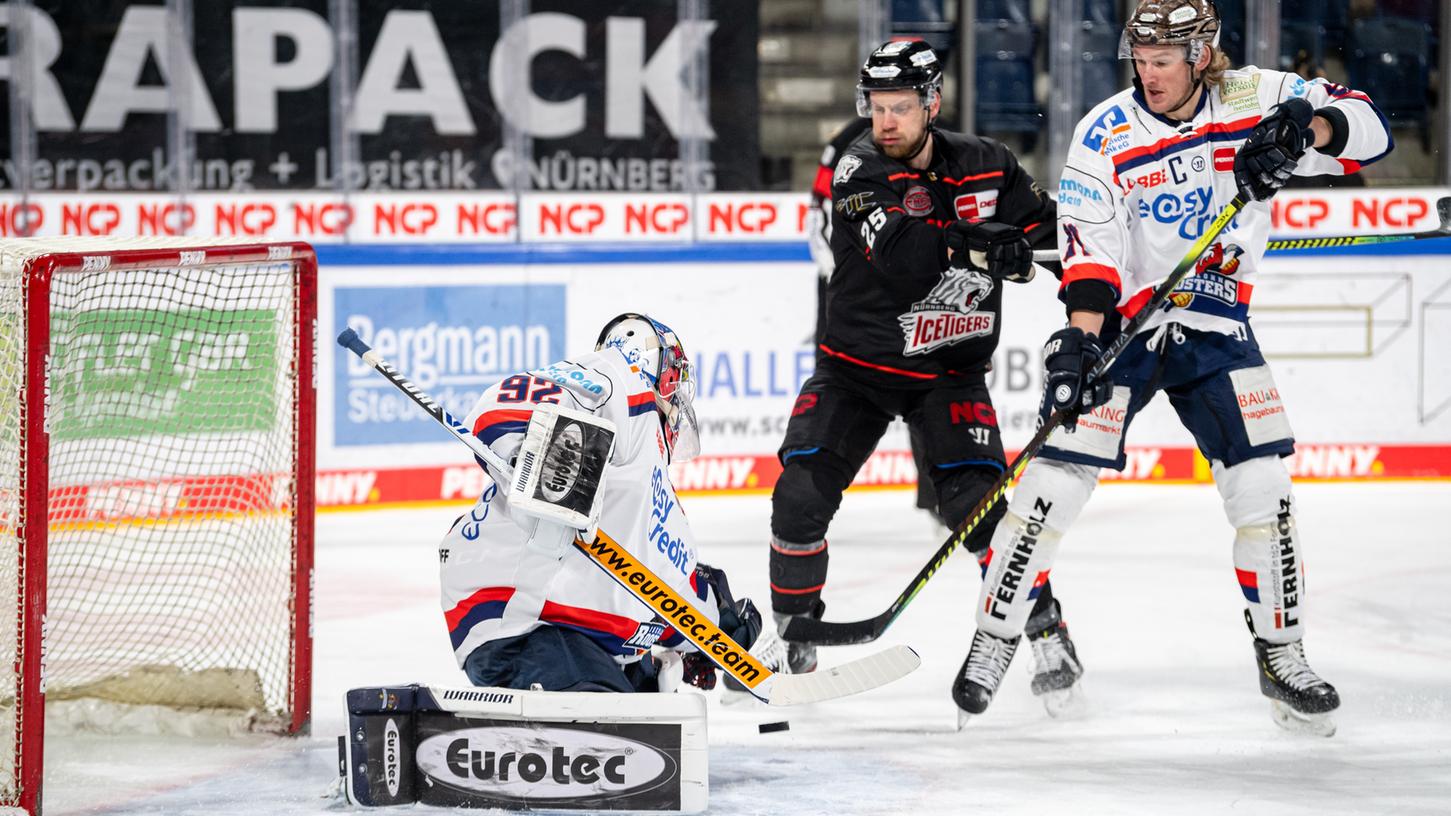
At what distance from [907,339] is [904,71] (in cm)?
52

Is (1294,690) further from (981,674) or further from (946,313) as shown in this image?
(946,313)

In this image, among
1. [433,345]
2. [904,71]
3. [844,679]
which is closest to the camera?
[844,679]

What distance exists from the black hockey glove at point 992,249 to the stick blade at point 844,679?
0.74 m

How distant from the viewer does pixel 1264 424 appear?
3186mm

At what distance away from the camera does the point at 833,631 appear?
3455 millimetres

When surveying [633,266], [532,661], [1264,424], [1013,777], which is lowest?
[1013,777]

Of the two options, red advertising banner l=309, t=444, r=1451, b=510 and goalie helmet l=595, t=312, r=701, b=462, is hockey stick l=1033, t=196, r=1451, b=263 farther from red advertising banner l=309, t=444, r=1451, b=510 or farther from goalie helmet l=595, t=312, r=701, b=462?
red advertising banner l=309, t=444, r=1451, b=510

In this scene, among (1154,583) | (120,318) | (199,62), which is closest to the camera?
(120,318)

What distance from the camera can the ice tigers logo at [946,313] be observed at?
347 centimetres

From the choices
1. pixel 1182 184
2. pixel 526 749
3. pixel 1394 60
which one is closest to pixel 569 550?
pixel 526 749

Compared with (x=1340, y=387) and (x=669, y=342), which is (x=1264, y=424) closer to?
(x=669, y=342)

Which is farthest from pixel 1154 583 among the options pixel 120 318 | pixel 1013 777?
pixel 120 318

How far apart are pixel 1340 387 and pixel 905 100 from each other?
10.2 feet

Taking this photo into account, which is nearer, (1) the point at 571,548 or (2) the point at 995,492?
(1) the point at 571,548
